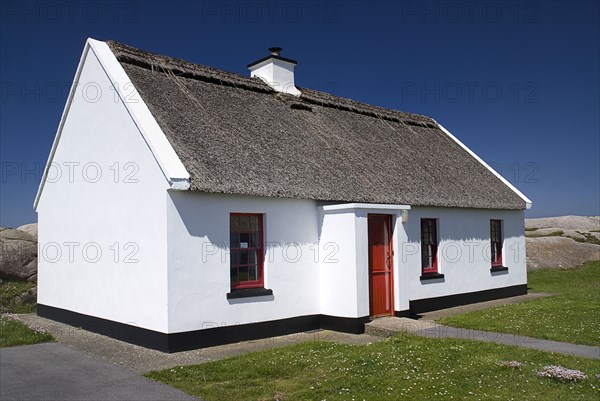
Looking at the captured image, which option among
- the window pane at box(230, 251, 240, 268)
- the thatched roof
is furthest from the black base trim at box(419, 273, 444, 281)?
the window pane at box(230, 251, 240, 268)

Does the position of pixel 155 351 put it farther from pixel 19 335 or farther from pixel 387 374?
pixel 387 374

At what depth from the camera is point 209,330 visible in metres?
10.2

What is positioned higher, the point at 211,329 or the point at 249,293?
the point at 249,293

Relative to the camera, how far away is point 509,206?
682 inches

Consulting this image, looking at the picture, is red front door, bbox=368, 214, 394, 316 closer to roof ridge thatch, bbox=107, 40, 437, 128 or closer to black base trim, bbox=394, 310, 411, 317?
black base trim, bbox=394, 310, 411, 317

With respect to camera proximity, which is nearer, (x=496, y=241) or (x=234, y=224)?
(x=234, y=224)

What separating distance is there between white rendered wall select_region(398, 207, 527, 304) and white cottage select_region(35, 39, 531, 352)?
6 cm

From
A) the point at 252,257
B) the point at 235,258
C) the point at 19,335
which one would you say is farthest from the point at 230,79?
the point at 19,335

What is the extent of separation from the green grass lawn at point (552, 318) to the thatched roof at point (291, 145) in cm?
312

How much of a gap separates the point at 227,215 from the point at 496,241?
10.6 meters

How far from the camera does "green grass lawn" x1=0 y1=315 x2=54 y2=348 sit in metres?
10.8

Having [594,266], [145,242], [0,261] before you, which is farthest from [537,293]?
[0,261]

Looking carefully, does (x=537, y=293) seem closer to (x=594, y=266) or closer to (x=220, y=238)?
(x=594, y=266)

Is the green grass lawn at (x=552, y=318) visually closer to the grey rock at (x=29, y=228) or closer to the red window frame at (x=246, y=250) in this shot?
the red window frame at (x=246, y=250)
